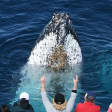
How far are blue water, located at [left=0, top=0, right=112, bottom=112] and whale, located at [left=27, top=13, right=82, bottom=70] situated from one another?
120 cm

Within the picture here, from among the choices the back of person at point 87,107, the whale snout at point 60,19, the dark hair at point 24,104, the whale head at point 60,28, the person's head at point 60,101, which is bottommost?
the back of person at point 87,107

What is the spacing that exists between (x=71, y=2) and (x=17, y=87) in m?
10.6

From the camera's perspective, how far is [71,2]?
84.9ft

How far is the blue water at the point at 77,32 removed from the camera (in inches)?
685

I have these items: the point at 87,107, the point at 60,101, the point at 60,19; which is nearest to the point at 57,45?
the point at 60,19

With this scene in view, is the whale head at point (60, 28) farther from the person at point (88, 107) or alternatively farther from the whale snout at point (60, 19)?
the person at point (88, 107)

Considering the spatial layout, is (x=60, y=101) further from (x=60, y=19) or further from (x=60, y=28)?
(x=60, y=19)

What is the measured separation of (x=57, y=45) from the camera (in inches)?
672

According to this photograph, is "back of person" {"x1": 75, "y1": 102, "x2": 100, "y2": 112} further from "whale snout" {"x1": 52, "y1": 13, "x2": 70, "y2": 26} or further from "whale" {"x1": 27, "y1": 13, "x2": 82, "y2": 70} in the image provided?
"whale snout" {"x1": 52, "y1": 13, "x2": 70, "y2": 26}

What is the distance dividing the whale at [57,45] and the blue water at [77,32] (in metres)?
1.20

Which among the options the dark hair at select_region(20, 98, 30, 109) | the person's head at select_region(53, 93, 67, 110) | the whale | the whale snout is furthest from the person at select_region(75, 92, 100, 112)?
the whale snout

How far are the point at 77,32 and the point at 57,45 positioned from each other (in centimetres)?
562

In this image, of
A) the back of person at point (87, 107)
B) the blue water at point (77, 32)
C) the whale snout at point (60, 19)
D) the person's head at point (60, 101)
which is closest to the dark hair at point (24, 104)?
the person's head at point (60, 101)

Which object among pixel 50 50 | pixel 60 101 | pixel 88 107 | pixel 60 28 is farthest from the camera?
pixel 50 50
